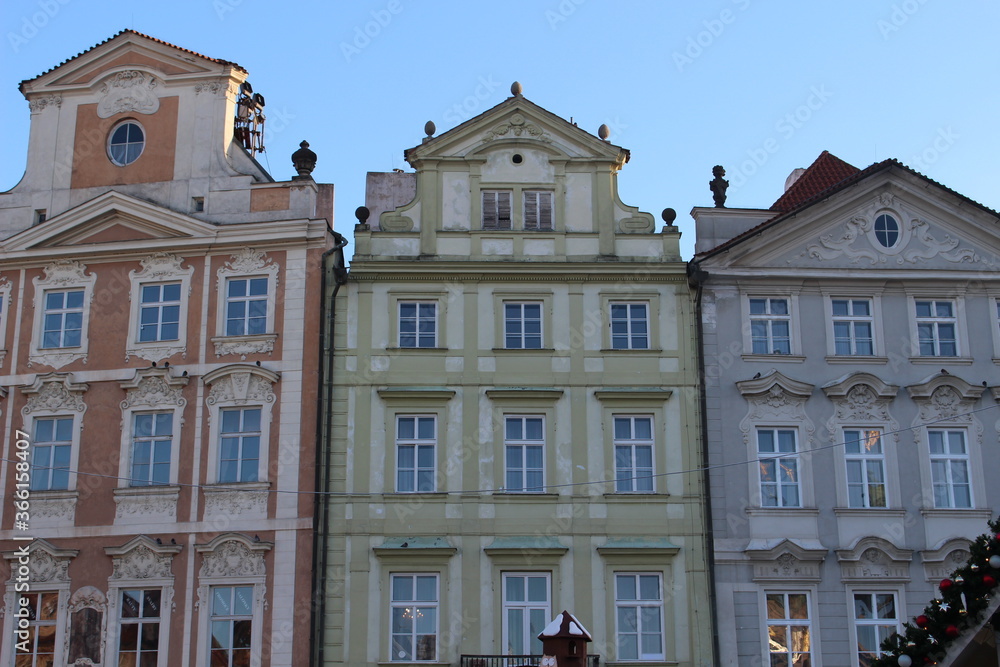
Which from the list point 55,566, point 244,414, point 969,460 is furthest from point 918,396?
point 55,566

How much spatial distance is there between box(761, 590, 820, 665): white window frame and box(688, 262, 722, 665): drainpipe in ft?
3.32

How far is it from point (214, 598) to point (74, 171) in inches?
406

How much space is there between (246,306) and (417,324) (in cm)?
368

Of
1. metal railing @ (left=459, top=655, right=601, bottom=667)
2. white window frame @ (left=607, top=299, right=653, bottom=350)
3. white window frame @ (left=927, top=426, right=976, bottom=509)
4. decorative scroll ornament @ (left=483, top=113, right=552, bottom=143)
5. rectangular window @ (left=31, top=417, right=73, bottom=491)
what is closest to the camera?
metal railing @ (left=459, top=655, right=601, bottom=667)

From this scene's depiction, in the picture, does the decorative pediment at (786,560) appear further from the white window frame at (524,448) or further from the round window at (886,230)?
the round window at (886,230)

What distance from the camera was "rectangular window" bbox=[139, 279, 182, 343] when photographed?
94.7 feet

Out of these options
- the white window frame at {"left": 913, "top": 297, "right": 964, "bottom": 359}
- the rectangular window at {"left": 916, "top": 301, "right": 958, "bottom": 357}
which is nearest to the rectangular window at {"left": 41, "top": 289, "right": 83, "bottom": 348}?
the white window frame at {"left": 913, "top": 297, "right": 964, "bottom": 359}

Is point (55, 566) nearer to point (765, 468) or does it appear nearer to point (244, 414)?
point (244, 414)

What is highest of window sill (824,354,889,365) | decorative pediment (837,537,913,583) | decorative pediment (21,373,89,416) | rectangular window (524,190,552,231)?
rectangular window (524,190,552,231)

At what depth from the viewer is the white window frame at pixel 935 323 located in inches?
1137

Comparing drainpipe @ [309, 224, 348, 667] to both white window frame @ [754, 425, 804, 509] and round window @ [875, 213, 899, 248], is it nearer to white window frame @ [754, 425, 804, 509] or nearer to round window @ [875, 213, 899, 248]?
white window frame @ [754, 425, 804, 509]

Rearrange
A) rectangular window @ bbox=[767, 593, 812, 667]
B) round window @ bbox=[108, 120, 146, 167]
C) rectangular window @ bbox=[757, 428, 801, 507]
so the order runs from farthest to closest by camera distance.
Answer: round window @ bbox=[108, 120, 146, 167]
rectangular window @ bbox=[757, 428, 801, 507]
rectangular window @ bbox=[767, 593, 812, 667]

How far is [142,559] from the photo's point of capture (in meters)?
27.2

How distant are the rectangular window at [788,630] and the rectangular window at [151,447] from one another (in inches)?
495
